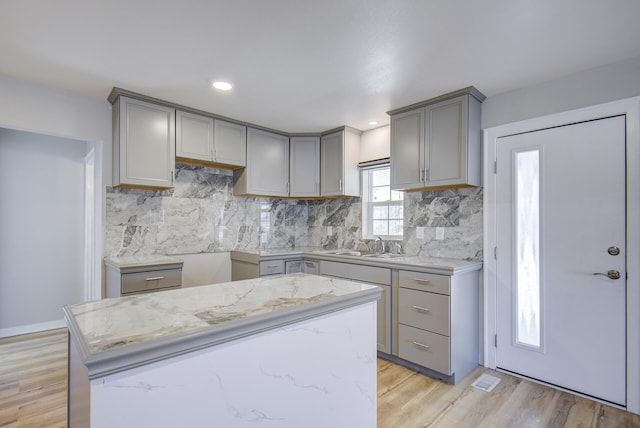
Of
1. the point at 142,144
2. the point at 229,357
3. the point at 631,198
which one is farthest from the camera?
the point at 142,144

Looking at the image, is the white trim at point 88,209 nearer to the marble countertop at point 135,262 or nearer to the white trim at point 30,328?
the white trim at point 30,328

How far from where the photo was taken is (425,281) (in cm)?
254

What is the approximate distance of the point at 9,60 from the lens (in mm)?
2219

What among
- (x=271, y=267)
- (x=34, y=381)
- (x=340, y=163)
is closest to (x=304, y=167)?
(x=340, y=163)

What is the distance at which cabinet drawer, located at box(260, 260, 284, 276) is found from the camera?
3.31 m

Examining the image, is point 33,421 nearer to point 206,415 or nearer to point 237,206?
point 206,415

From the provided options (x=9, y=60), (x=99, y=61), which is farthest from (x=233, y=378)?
(x=9, y=60)

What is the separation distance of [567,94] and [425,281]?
1727 millimetres

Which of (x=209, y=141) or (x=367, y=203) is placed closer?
(x=209, y=141)

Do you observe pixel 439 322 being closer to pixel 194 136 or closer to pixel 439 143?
pixel 439 143

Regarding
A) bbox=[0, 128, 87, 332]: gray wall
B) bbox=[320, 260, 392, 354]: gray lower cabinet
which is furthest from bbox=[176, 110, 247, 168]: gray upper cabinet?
bbox=[320, 260, 392, 354]: gray lower cabinet

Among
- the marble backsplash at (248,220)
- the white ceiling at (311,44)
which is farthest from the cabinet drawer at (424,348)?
the white ceiling at (311,44)

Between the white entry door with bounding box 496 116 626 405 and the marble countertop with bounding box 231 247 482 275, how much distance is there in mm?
404

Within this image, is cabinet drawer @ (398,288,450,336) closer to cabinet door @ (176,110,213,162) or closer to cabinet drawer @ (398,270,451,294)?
cabinet drawer @ (398,270,451,294)
